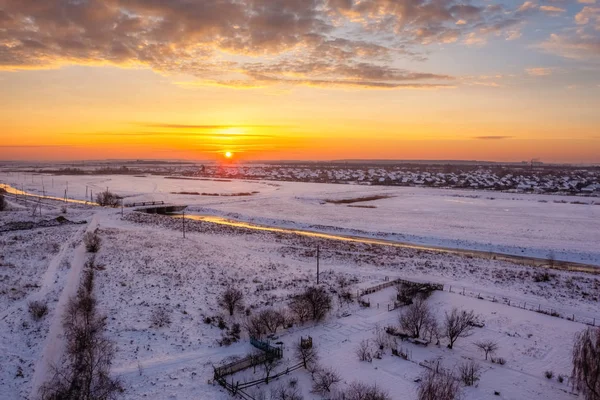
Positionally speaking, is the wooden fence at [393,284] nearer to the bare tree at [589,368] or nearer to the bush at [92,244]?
the bare tree at [589,368]

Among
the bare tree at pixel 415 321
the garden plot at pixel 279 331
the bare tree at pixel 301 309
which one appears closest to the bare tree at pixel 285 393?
the garden plot at pixel 279 331

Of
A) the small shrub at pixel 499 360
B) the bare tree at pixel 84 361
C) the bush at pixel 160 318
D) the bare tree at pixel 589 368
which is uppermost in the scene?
the bare tree at pixel 589 368

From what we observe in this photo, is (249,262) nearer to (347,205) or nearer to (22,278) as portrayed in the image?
(22,278)

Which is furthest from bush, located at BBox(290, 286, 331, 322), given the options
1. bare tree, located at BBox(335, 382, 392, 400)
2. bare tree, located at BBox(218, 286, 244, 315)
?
bare tree, located at BBox(335, 382, 392, 400)

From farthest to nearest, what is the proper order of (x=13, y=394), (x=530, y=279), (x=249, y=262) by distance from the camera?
(x=249, y=262), (x=530, y=279), (x=13, y=394)

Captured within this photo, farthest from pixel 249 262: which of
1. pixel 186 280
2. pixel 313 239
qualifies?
pixel 313 239

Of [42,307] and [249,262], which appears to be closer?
[42,307]

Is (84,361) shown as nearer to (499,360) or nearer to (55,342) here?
(55,342)
